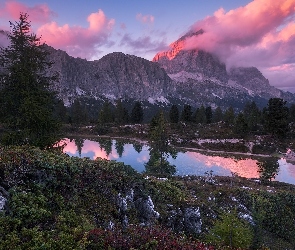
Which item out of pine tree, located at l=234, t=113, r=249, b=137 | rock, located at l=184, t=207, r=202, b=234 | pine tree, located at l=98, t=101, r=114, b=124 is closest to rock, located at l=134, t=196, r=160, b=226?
rock, located at l=184, t=207, r=202, b=234

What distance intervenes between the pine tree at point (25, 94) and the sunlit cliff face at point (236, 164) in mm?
41245

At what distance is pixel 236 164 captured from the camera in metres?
62.9

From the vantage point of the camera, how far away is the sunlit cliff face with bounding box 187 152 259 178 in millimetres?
54550

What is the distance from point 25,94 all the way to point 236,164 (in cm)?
5283

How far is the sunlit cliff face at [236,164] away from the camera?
5455 cm

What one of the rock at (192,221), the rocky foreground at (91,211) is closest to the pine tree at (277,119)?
the rocky foreground at (91,211)

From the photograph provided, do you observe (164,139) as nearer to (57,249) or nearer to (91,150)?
(91,150)

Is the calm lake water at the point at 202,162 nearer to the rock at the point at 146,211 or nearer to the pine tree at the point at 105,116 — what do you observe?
the rock at the point at 146,211

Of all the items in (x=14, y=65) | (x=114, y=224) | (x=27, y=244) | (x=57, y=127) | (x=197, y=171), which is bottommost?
(x=197, y=171)

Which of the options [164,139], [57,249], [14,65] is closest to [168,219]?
[57,249]

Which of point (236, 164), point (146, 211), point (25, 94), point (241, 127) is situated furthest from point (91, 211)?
point (241, 127)

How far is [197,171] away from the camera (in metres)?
52.1

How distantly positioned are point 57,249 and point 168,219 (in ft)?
27.4

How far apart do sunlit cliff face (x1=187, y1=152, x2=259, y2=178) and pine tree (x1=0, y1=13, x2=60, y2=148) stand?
41245 mm
